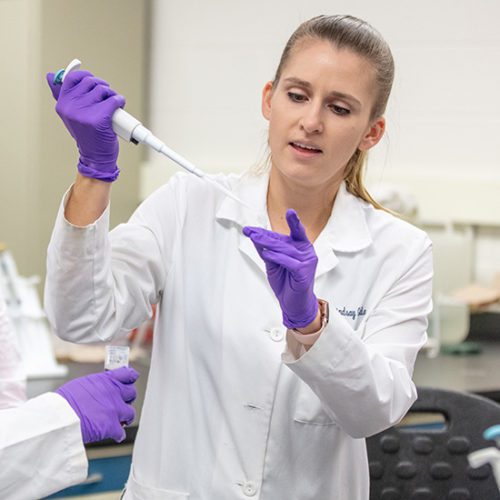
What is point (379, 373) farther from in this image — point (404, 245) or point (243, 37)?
point (243, 37)

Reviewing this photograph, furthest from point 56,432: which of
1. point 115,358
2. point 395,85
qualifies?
point 395,85

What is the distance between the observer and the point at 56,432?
123 cm

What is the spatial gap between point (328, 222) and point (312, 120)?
230 mm

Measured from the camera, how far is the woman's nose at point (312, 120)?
155cm

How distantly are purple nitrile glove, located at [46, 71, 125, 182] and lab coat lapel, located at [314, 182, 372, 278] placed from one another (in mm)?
410

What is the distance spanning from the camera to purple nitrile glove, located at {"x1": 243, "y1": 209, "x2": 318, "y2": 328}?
134 cm

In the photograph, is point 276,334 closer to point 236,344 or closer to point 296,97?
point 236,344

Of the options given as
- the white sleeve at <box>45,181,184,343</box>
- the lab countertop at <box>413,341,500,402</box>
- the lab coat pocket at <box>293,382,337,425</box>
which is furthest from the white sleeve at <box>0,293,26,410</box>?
the lab countertop at <box>413,341,500,402</box>

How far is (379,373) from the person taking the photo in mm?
1497

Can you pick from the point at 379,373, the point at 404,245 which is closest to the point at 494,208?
the point at 404,245

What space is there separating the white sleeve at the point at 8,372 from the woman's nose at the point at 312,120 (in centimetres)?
59

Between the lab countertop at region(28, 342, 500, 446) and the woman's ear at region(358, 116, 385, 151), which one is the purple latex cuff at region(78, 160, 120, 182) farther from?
the lab countertop at region(28, 342, 500, 446)

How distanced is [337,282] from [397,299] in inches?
4.0

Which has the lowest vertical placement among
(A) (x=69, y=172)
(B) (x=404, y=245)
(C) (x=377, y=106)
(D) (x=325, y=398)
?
(A) (x=69, y=172)
